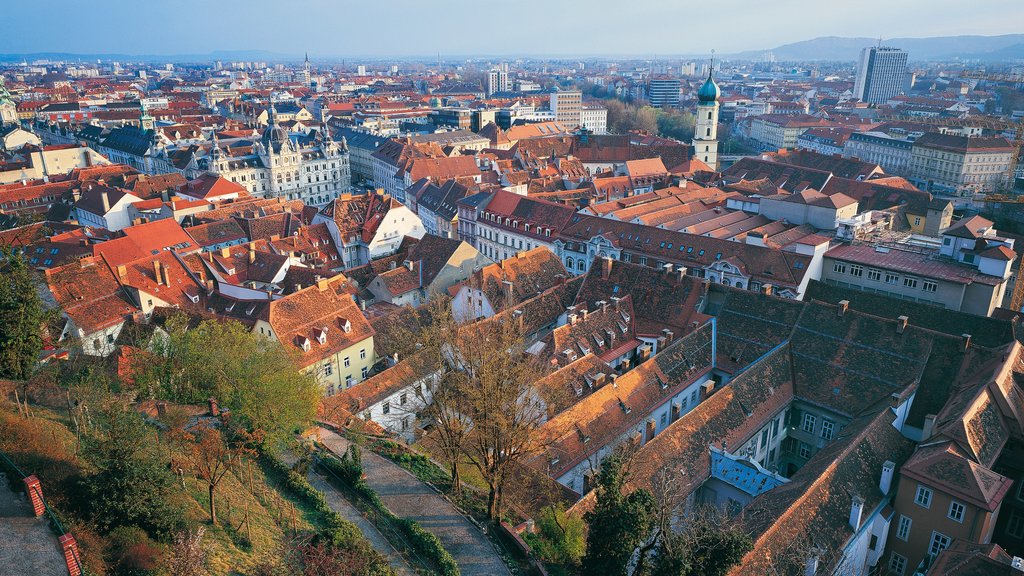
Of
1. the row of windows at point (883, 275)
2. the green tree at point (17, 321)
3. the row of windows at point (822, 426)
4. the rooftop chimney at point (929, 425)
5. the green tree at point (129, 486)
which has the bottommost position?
the row of windows at point (822, 426)

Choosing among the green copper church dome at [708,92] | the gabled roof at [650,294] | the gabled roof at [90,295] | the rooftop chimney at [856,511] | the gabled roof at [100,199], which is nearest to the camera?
the rooftop chimney at [856,511]

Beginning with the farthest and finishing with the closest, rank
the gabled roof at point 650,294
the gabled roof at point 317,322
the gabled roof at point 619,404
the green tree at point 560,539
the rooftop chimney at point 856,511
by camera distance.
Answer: the gabled roof at point 650,294
the gabled roof at point 317,322
the gabled roof at point 619,404
the rooftop chimney at point 856,511
the green tree at point 560,539

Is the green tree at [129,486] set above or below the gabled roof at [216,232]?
above

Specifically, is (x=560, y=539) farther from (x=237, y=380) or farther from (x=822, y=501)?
(x=237, y=380)

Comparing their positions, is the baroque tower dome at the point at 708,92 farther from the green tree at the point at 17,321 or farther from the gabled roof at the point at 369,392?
the green tree at the point at 17,321

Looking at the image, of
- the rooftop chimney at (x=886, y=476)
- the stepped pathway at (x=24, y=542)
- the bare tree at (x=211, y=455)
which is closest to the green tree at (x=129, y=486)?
the stepped pathway at (x=24, y=542)

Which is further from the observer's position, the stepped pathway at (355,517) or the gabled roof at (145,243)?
the gabled roof at (145,243)

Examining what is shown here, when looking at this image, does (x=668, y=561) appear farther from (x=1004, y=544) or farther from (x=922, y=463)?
(x=1004, y=544)
